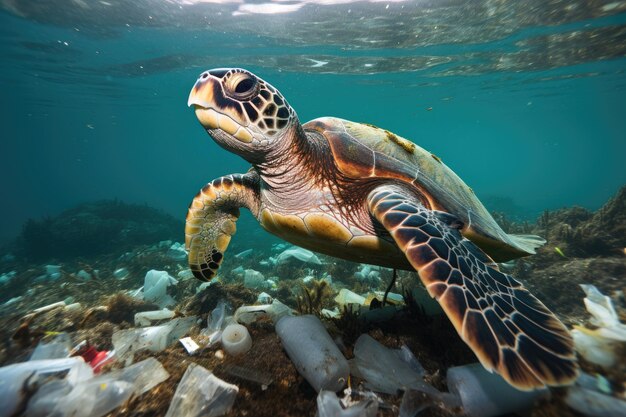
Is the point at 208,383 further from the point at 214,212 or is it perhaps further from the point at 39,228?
the point at 39,228

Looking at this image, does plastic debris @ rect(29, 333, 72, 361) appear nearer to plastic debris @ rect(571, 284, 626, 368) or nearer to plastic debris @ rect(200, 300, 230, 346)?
plastic debris @ rect(200, 300, 230, 346)

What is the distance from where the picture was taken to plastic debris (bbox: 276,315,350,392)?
4.69 ft

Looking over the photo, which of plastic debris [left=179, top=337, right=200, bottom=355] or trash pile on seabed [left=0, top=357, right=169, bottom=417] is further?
plastic debris [left=179, top=337, right=200, bottom=355]

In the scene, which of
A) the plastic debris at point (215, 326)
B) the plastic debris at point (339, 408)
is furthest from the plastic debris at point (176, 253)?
the plastic debris at point (339, 408)

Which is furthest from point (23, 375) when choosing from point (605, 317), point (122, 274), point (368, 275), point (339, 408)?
point (122, 274)

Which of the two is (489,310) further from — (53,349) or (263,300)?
(263,300)

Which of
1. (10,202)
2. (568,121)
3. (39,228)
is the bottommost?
(10,202)

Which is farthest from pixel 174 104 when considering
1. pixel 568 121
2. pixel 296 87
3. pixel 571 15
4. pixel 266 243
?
pixel 568 121

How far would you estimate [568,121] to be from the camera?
4753cm

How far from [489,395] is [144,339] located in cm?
212

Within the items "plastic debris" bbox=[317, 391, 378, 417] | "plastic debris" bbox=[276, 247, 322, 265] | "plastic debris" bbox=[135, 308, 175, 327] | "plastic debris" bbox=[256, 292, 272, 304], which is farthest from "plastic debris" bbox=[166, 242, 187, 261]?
"plastic debris" bbox=[317, 391, 378, 417]

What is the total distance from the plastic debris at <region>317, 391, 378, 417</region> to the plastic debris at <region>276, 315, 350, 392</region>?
14cm

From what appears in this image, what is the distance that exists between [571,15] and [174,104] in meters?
36.0

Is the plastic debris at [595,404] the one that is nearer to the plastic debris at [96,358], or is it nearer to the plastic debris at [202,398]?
the plastic debris at [202,398]
